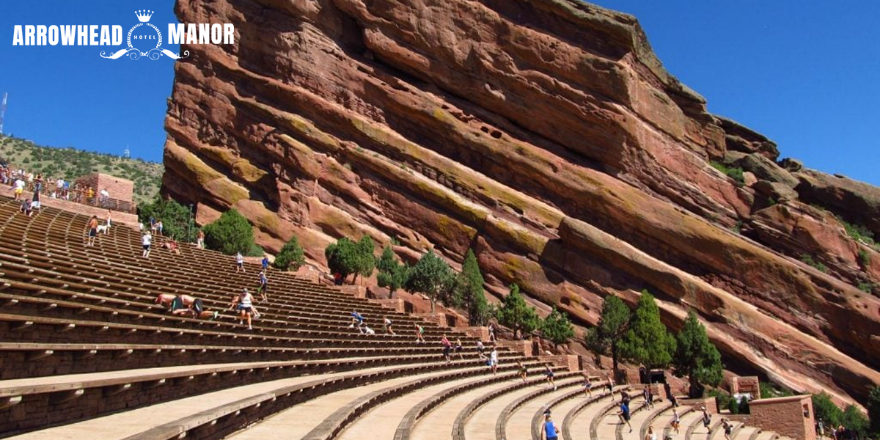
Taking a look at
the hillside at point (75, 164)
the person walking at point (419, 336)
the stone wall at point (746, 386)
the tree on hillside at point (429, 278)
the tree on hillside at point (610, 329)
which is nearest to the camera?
the person walking at point (419, 336)

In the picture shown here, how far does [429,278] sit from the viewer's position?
37.0 meters

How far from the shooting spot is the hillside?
7994 centimetres

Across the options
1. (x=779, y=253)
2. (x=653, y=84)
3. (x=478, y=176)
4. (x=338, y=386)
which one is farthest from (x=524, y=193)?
(x=338, y=386)

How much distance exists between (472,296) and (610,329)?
8840mm

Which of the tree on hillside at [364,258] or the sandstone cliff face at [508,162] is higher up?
the sandstone cliff face at [508,162]

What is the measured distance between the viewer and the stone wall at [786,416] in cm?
2748

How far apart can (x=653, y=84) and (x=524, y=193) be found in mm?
15229

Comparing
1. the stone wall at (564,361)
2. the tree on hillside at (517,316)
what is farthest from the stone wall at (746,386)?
the tree on hillside at (517,316)

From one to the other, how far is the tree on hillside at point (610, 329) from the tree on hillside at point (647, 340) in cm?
95

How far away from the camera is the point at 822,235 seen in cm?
4238

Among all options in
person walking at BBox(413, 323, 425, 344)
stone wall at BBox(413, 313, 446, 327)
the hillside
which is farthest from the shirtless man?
the hillside

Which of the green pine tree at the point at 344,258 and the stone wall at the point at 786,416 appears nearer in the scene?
the stone wall at the point at 786,416

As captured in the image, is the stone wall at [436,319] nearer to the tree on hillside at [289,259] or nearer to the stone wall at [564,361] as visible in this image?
the stone wall at [564,361]

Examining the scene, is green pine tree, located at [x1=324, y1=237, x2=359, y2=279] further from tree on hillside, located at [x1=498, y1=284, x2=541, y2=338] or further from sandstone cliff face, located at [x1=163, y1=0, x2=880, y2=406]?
tree on hillside, located at [x1=498, y1=284, x2=541, y2=338]
